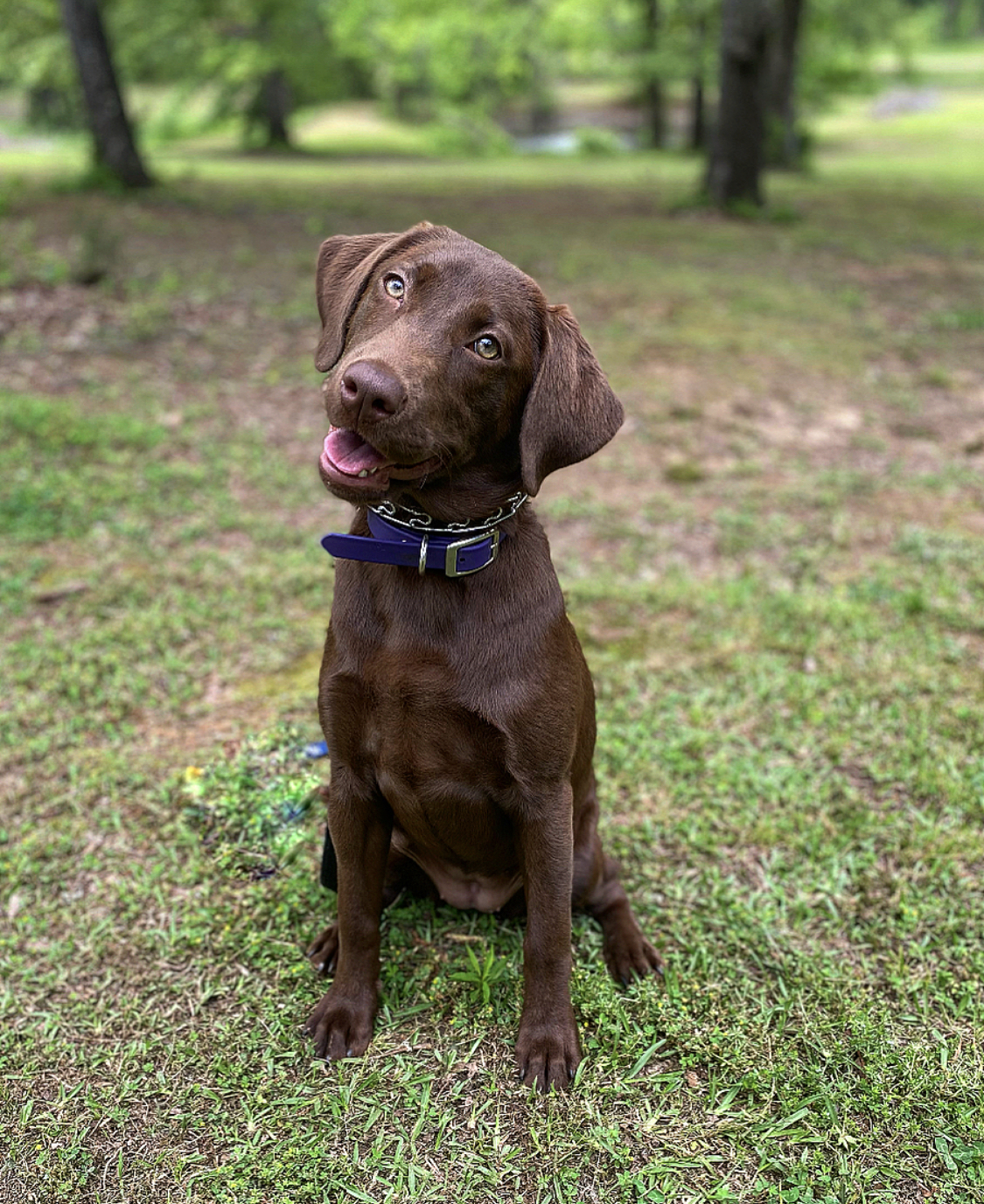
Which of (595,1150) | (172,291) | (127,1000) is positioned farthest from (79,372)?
(595,1150)

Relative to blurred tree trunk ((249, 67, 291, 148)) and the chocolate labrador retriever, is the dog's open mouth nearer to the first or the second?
the chocolate labrador retriever


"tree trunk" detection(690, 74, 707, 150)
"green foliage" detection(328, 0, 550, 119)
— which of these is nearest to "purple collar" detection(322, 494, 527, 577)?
"green foliage" detection(328, 0, 550, 119)

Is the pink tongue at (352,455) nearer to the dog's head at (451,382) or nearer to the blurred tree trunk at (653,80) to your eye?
the dog's head at (451,382)

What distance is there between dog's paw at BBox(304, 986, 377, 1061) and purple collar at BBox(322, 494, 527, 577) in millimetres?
1158

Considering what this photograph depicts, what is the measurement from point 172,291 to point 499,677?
6.74 metres

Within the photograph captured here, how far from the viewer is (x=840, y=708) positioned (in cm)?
400

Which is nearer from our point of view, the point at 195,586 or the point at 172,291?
the point at 195,586

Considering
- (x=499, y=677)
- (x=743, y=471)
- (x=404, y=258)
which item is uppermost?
(x=404, y=258)

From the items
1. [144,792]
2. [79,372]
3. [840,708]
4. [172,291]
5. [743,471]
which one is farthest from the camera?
[172,291]

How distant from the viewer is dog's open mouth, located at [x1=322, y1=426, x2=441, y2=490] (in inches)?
79.1

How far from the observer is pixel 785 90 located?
61.8 feet

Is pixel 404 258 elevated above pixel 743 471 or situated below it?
above

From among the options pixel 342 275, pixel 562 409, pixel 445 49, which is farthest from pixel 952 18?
pixel 562 409

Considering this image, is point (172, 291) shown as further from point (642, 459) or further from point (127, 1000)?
point (127, 1000)
